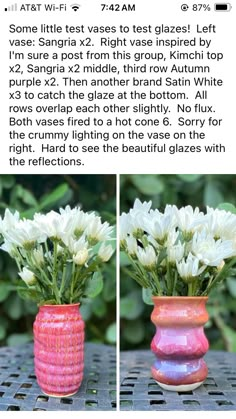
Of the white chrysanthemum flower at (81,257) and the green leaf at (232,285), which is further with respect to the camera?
the green leaf at (232,285)

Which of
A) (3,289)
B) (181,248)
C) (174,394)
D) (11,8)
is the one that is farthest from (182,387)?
(11,8)

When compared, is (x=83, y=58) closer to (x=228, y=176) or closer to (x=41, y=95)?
(x=41, y=95)


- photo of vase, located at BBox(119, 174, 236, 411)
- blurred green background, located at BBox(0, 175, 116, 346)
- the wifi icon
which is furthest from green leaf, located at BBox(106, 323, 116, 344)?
the wifi icon

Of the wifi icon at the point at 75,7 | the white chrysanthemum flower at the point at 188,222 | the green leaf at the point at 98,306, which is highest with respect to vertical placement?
the wifi icon at the point at 75,7

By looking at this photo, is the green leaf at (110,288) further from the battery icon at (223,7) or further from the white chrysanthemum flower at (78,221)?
the battery icon at (223,7)

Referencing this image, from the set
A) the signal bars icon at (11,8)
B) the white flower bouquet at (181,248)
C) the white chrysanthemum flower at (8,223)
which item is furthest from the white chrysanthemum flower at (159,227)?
the signal bars icon at (11,8)

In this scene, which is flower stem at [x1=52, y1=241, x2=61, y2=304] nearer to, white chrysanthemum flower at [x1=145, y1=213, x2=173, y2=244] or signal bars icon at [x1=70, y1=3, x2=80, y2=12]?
white chrysanthemum flower at [x1=145, y1=213, x2=173, y2=244]

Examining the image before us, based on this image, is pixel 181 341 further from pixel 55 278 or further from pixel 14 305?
pixel 14 305
